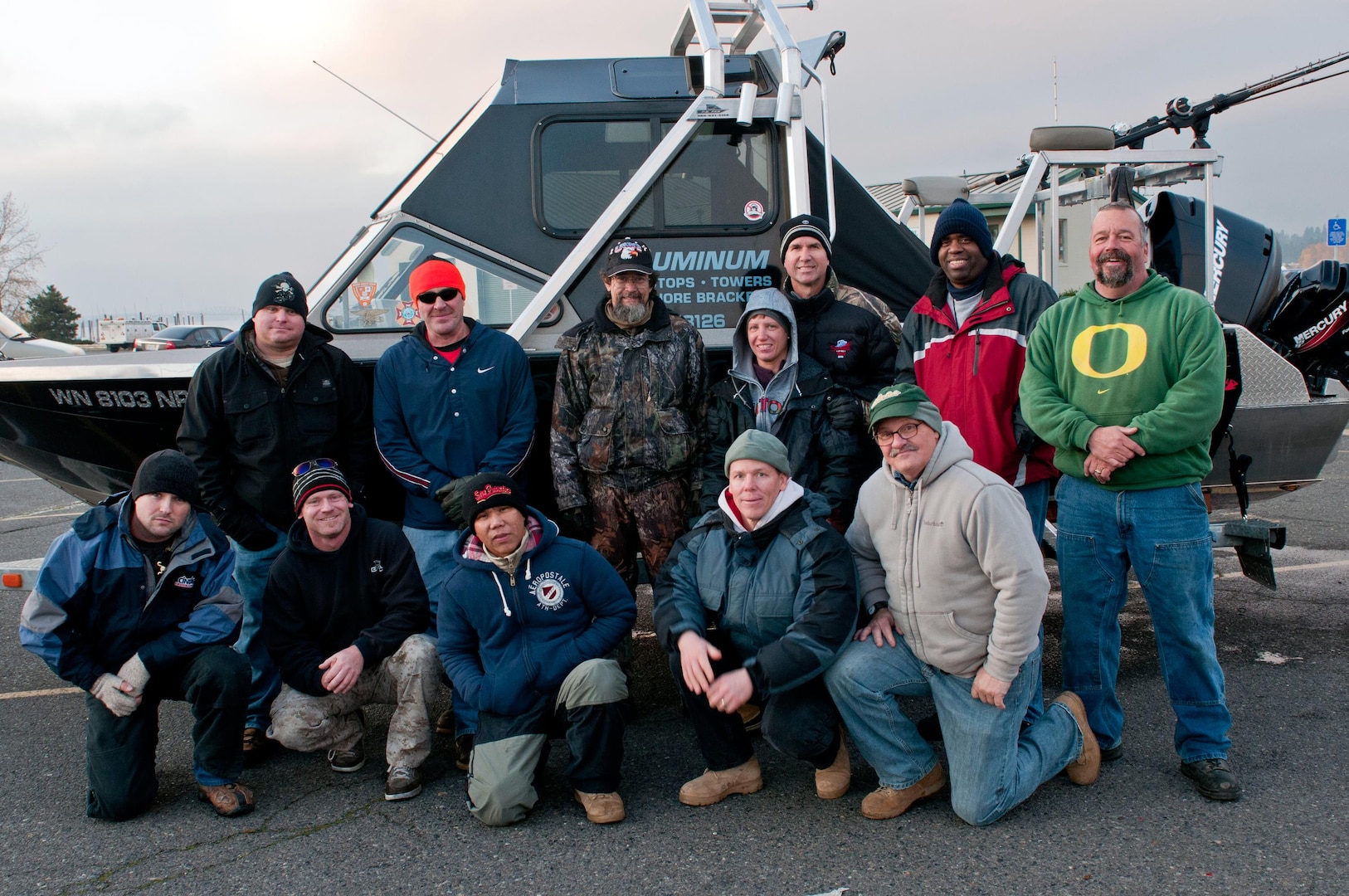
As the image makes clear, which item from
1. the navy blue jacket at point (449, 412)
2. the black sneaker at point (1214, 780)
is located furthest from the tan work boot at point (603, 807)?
the black sneaker at point (1214, 780)

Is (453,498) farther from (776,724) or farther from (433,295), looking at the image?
(776,724)

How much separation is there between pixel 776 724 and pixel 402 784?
1316 mm

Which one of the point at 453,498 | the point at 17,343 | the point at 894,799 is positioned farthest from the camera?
the point at 17,343

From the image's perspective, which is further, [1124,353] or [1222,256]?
[1222,256]

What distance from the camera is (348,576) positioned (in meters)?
3.58

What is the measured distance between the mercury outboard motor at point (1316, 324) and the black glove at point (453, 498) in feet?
14.3

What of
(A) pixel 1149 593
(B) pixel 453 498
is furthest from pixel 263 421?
(A) pixel 1149 593

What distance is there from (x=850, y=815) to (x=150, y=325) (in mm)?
38948

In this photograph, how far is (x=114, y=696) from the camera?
3.25 m

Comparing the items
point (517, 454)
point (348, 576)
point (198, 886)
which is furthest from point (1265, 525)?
point (198, 886)

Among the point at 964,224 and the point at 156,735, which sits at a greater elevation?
the point at 964,224

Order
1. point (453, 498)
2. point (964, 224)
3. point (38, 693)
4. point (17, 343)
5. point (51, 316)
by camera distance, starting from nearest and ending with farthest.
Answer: point (964, 224)
point (453, 498)
point (38, 693)
point (17, 343)
point (51, 316)

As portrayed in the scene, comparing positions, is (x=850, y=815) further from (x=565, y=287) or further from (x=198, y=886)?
(x=565, y=287)

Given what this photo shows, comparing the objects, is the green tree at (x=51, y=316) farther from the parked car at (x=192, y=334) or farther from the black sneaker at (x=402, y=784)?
the black sneaker at (x=402, y=784)
